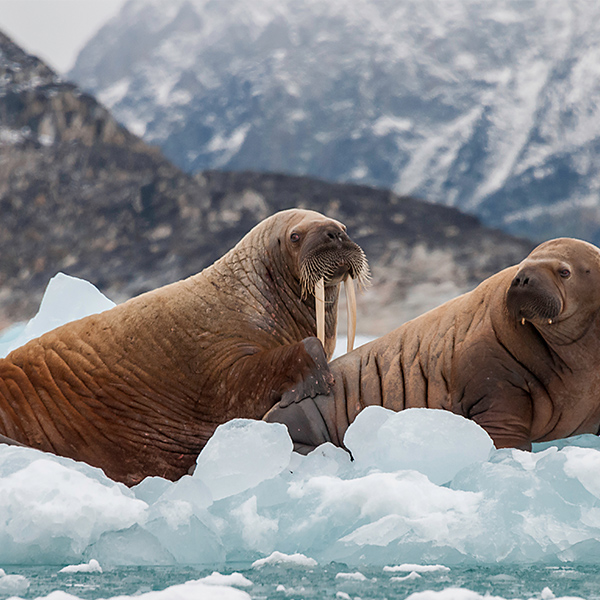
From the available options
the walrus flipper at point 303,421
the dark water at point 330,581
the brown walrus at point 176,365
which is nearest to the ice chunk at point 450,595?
the dark water at point 330,581

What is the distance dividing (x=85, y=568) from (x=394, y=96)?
57.6 m

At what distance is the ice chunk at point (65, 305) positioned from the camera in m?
7.36

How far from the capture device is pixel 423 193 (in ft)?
158

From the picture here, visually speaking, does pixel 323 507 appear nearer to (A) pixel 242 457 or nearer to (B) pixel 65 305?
(A) pixel 242 457

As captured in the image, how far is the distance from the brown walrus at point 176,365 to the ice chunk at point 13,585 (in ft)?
5.66

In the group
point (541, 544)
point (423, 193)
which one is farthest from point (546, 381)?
point (423, 193)

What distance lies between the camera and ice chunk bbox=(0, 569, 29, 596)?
2.63 m

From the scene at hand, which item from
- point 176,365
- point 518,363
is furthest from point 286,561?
point 176,365

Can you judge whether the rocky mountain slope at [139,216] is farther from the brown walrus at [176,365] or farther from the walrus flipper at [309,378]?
the walrus flipper at [309,378]

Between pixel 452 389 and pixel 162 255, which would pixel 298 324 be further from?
pixel 162 255

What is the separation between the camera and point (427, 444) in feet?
11.7

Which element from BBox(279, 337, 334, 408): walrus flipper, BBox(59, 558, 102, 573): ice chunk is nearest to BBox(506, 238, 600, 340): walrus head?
BBox(279, 337, 334, 408): walrus flipper

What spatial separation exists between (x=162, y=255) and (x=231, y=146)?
28986mm

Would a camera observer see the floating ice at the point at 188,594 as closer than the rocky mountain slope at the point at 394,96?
Yes
